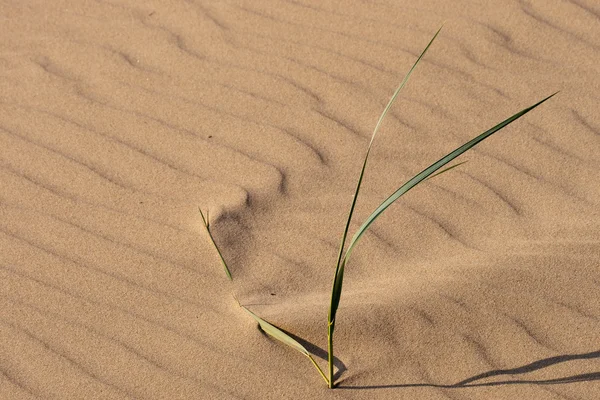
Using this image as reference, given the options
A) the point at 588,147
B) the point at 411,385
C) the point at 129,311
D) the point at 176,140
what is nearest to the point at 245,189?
the point at 176,140

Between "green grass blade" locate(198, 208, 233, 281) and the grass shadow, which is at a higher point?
the grass shadow

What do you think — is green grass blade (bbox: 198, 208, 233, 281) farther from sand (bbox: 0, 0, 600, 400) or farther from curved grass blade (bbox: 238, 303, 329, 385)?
curved grass blade (bbox: 238, 303, 329, 385)

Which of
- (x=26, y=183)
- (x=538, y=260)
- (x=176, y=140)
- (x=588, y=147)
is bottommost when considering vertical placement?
(x=26, y=183)

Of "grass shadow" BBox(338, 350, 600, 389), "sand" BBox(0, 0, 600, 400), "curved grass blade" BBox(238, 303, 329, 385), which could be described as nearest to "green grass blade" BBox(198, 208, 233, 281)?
"sand" BBox(0, 0, 600, 400)

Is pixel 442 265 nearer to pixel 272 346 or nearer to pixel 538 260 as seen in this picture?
pixel 538 260

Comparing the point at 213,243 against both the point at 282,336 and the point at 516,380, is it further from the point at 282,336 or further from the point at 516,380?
the point at 516,380

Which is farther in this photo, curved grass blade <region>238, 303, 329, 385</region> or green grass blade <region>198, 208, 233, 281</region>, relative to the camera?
green grass blade <region>198, 208, 233, 281</region>
